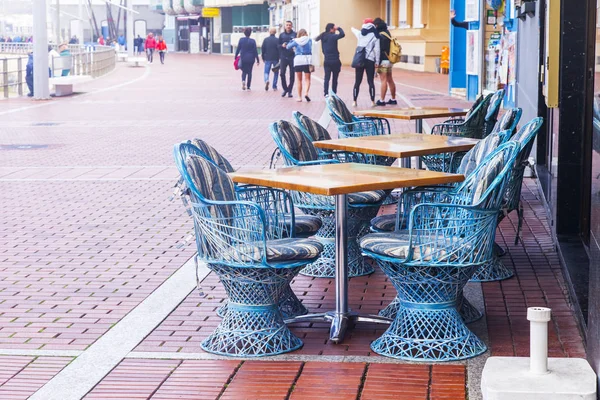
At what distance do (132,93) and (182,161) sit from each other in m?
23.1

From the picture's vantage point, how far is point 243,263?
5055 mm

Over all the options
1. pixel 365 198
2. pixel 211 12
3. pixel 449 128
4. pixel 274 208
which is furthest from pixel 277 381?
pixel 211 12

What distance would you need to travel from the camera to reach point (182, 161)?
5.12 meters

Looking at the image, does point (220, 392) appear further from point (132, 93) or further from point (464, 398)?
point (132, 93)

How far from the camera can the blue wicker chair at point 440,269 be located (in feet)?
16.4

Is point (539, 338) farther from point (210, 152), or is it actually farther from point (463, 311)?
point (210, 152)

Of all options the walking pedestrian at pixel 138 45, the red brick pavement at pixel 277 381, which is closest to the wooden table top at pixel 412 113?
the red brick pavement at pixel 277 381

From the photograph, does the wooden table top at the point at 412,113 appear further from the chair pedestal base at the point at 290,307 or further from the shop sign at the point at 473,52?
the shop sign at the point at 473,52

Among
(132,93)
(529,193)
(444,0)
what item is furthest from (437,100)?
(444,0)

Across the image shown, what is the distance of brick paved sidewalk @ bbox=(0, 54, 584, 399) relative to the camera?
4.74m

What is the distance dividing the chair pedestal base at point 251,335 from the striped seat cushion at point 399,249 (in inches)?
23.0

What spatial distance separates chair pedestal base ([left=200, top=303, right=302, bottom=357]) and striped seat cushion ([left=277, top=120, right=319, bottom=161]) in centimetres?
184

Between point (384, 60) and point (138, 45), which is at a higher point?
point (138, 45)

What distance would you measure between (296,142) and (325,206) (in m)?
0.57
